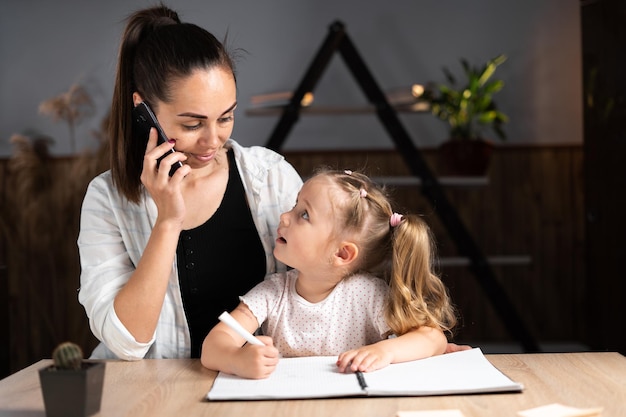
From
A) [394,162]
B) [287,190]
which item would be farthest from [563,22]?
[287,190]

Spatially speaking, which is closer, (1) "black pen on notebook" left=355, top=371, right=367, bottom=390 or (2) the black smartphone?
(1) "black pen on notebook" left=355, top=371, right=367, bottom=390

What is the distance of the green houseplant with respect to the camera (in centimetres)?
445

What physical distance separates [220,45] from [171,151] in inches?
10.4

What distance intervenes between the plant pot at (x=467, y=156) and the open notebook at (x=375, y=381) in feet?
9.91

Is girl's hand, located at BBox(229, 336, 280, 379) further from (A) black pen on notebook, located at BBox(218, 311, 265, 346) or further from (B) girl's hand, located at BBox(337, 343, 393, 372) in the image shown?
(B) girl's hand, located at BBox(337, 343, 393, 372)

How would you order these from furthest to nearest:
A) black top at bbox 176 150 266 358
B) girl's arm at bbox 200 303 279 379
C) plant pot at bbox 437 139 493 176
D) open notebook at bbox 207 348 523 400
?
plant pot at bbox 437 139 493 176, black top at bbox 176 150 266 358, girl's arm at bbox 200 303 279 379, open notebook at bbox 207 348 523 400

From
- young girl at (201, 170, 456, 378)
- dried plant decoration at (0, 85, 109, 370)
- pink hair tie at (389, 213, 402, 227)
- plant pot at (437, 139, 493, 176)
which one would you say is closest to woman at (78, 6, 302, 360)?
young girl at (201, 170, 456, 378)

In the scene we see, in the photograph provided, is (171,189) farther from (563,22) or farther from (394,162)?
(563,22)

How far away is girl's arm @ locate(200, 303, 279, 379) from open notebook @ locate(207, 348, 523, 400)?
0.05 feet

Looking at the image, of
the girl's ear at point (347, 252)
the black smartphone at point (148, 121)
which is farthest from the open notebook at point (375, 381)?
the black smartphone at point (148, 121)

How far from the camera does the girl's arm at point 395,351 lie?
1.42 metres

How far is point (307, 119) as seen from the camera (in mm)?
4930

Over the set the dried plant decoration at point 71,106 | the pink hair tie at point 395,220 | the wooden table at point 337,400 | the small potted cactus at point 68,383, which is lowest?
the wooden table at point 337,400

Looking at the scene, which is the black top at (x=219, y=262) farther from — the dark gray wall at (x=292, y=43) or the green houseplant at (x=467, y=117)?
the dark gray wall at (x=292, y=43)
